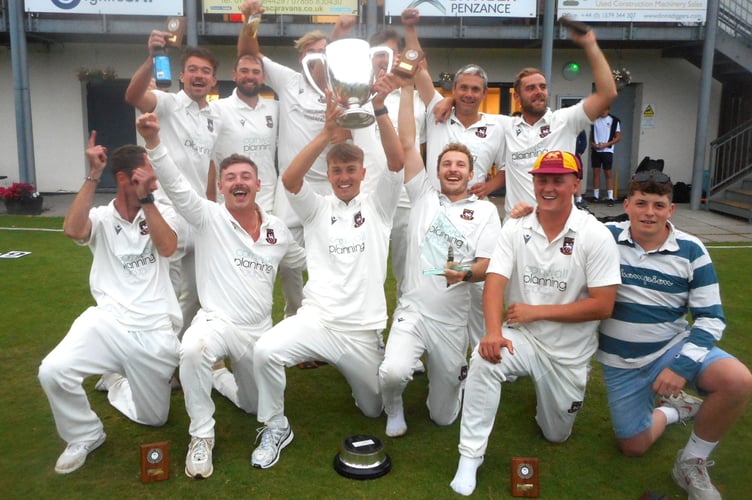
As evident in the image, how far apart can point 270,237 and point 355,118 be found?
0.96 m

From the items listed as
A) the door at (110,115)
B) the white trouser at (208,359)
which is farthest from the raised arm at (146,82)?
the door at (110,115)

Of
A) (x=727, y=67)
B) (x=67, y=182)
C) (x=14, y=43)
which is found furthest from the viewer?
(x=67, y=182)

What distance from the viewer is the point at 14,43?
39.7ft

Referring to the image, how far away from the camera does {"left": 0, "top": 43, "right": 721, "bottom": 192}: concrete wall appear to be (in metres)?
14.3

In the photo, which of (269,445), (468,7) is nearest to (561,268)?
(269,445)

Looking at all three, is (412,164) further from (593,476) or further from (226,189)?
(593,476)

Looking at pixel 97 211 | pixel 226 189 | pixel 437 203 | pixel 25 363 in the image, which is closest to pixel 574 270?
pixel 437 203

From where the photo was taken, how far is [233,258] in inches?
155

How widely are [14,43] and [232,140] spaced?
31.6ft

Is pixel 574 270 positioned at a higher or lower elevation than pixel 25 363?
higher

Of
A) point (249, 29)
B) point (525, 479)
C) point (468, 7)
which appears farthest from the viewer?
point (468, 7)

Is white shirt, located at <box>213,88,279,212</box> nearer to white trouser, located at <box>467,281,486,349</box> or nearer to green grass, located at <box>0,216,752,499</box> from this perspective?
green grass, located at <box>0,216,752,499</box>

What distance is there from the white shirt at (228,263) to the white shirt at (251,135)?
0.96 m

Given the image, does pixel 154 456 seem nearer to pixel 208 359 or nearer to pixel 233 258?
pixel 208 359
